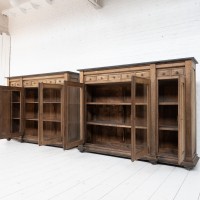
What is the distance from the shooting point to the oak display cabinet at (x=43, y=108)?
3.93m

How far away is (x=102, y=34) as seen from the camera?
4.59m

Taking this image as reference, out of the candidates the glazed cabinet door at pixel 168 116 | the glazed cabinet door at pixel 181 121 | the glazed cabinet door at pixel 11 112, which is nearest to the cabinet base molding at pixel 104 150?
the glazed cabinet door at pixel 168 116

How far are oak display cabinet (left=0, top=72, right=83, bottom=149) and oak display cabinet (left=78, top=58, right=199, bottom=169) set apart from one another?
0.27 m

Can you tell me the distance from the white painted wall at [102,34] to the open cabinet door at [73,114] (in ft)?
3.30

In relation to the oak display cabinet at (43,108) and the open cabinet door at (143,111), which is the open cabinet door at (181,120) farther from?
the oak display cabinet at (43,108)

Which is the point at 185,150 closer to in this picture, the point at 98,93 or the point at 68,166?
the point at 68,166

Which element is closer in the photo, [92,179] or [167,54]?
[92,179]

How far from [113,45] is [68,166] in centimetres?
270

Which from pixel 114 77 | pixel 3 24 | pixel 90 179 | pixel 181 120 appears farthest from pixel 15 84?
pixel 181 120

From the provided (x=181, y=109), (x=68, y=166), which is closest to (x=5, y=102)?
(x=68, y=166)

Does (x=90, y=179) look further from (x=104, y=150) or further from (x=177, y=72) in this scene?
(x=177, y=72)

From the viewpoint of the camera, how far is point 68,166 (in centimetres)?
317

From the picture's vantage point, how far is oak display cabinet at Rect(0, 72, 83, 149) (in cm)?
393

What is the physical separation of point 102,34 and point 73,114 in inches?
76.1
